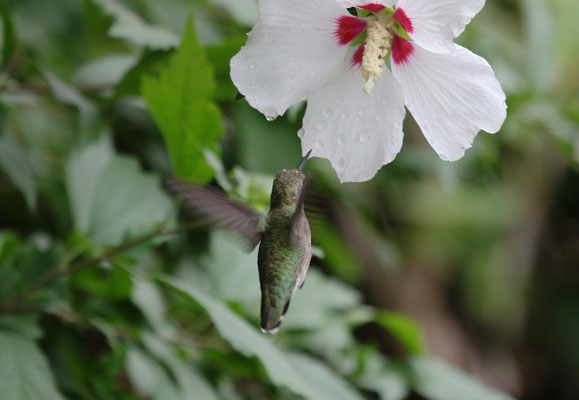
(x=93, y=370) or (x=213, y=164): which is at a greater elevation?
(x=213, y=164)

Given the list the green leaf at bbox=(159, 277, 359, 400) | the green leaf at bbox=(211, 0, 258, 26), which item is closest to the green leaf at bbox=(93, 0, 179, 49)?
the green leaf at bbox=(211, 0, 258, 26)

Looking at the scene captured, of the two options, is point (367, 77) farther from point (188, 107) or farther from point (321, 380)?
point (321, 380)

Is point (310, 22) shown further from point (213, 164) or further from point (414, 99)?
point (213, 164)

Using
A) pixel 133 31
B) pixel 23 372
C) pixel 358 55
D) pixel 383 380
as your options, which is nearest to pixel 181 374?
pixel 23 372

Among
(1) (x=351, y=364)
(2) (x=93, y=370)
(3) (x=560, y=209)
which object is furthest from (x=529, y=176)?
(2) (x=93, y=370)

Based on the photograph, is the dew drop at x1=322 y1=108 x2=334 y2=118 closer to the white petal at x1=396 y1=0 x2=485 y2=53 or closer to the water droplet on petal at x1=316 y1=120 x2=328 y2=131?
the water droplet on petal at x1=316 y1=120 x2=328 y2=131

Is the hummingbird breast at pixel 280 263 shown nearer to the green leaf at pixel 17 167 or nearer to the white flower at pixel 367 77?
the white flower at pixel 367 77
